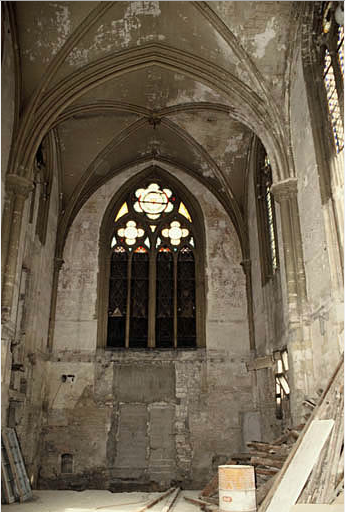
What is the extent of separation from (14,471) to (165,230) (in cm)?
784

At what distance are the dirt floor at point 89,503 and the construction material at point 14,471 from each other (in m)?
0.22

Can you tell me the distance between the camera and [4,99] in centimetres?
942

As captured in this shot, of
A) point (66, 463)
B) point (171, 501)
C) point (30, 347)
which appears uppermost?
point (30, 347)

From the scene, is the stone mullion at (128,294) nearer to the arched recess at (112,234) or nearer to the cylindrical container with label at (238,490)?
the arched recess at (112,234)

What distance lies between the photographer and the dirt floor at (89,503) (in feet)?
26.8

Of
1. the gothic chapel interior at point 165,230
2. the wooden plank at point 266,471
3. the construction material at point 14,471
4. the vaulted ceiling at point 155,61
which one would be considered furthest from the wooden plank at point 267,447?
the vaulted ceiling at point 155,61

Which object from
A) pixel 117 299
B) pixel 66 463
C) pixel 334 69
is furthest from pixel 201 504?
pixel 334 69

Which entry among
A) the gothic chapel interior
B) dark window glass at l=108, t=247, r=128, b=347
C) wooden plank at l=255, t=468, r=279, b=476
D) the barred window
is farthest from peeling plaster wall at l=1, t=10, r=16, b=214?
wooden plank at l=255, t=468, r=279, b=476

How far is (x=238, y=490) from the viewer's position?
6.33m

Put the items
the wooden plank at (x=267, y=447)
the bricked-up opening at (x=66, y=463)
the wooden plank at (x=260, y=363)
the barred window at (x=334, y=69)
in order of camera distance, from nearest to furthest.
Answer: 1. the wooden plank at (x=267, y=447)
2. the barred window at (x=334, y=69)
3. the wooden plank at (x=260, y=363)
4. the bricked-up opening at (x=66, y=463)

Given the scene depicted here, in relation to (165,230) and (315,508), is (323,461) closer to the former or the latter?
(315,508)

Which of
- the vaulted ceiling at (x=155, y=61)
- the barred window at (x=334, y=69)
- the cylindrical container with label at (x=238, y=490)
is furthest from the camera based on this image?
the vaulted ceiling at (x=155, y=61)

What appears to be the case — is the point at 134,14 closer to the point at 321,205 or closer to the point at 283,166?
the point at 283,166

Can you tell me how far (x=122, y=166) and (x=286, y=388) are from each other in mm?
8031
